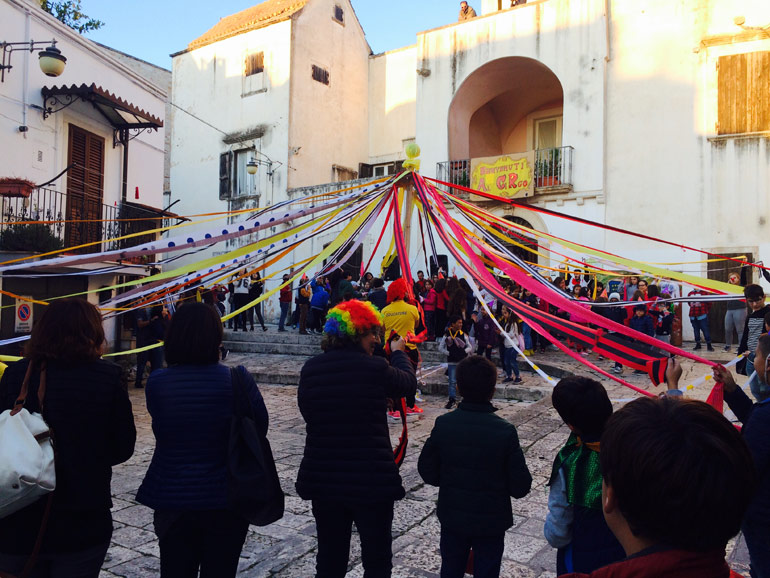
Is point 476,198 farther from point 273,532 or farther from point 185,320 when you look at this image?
point 185,320

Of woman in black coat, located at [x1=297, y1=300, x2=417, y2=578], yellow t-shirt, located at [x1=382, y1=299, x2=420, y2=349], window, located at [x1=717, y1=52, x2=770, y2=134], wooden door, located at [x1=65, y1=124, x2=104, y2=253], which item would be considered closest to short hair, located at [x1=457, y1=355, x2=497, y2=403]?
Answer: woman in black coat, located at [x1=297, y1=300, x2=417, y2=578]

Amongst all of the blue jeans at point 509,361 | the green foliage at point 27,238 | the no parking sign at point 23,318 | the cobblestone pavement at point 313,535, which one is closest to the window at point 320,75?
the green foliage at point 27,238

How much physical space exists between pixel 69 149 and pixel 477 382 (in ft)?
40.6

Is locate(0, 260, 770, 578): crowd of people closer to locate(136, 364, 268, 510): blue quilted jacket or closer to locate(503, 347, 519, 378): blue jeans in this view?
locate(136, 364, 268, 510): blue quilted jacket

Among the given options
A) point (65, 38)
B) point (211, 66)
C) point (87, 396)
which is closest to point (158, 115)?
point (65, 38)

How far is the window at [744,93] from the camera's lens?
14.4 metres

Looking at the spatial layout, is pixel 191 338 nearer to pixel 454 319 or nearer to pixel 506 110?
pixel 454 319

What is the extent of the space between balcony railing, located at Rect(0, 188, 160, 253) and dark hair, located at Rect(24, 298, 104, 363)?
782 centimetres

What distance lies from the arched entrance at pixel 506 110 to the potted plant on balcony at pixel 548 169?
1737 mm

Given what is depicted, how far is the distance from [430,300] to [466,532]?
378 inches

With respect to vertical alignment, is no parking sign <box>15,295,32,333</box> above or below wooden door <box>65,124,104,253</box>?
below

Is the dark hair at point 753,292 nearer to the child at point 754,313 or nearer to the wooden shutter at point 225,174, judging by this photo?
the child at point 754,313

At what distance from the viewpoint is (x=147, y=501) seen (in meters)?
2.56

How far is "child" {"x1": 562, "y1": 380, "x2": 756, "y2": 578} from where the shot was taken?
113cm
